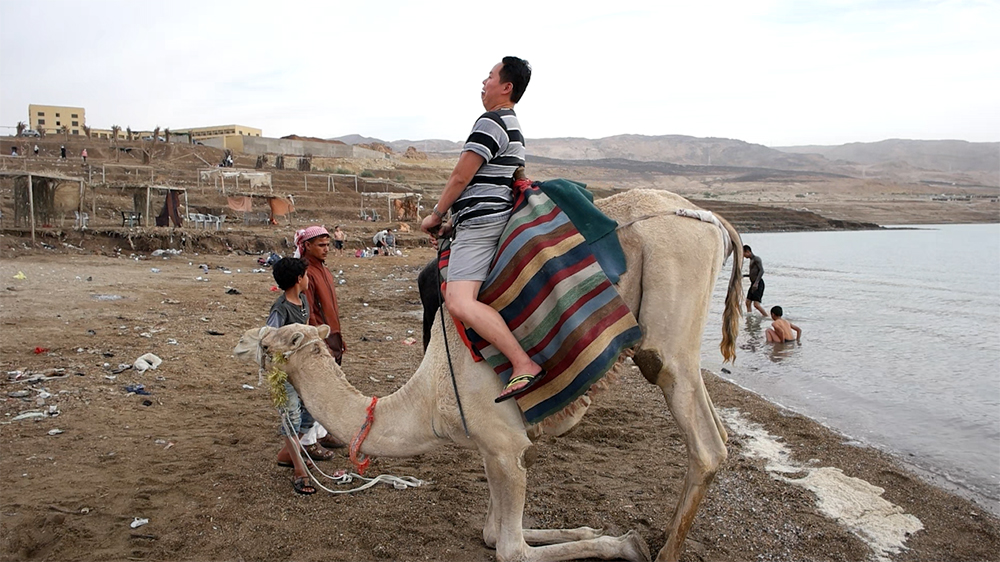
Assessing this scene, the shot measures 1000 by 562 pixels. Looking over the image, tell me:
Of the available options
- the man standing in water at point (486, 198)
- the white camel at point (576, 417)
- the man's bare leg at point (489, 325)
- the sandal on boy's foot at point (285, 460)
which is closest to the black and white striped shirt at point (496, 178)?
the man standing in water at point (486, 198)

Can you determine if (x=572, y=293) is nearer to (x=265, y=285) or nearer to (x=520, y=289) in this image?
(x=520, y=289)

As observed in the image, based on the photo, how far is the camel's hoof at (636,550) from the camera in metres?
4.66

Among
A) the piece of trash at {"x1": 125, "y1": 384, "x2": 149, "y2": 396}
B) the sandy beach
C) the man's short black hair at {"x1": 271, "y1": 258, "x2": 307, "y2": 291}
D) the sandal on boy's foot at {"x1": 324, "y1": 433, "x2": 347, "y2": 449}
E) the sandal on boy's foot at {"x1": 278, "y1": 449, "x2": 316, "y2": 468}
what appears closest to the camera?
the sandy beach

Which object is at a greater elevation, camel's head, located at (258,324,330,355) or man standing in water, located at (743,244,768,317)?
camel's head, located at (258,324,330,355)

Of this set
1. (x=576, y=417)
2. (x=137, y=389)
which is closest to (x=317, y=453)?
(x=137, y=389)

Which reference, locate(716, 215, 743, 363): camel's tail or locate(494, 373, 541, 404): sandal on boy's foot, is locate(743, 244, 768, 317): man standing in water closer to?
locate(716, 215, 743, 363): camel's tail

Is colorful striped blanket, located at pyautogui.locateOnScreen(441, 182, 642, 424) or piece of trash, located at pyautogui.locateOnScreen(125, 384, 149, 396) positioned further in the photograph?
piece of trash, located at pyautogui.locateOnScreen(125, 384, 149, 396)

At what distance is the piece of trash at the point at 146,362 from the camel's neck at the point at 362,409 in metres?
4.74

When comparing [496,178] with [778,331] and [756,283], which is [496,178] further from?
[756,283]

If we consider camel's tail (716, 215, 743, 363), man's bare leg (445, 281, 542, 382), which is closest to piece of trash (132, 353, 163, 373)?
man's bare leg (445, 281, 542, 382)

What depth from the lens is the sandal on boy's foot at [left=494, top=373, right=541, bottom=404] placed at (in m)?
3.95

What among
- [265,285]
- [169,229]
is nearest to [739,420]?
[265,285]

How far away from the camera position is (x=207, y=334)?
34.9ft

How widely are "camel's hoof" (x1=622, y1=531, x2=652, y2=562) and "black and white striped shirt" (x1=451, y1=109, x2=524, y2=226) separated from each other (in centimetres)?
241
